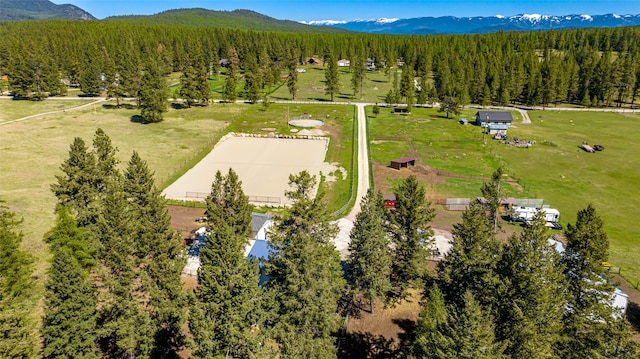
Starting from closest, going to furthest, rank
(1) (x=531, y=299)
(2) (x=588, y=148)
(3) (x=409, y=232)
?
(1) (x=531, y=299), (3) (x=409, y=232), (2) (x=588, y=148)

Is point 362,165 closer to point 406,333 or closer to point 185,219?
point 185,219

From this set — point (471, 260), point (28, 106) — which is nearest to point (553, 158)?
point (471, 260)

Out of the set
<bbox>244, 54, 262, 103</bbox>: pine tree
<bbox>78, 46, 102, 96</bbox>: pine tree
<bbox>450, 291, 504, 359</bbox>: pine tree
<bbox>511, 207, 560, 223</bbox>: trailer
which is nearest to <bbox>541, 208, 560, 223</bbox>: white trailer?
<bbox>511, 207, 560, 223</bbox>: trailer

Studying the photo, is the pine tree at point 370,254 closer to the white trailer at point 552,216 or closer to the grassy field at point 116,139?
the grassy field at point 116,139

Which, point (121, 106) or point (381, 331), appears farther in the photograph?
point (121, 106)

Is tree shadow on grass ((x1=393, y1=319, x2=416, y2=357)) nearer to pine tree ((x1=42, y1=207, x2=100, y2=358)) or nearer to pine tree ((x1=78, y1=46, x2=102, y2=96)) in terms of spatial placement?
pine tree ((x1=42, y1=207, x2=100, y2=358))

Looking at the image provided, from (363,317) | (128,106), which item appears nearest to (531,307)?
(363,317)

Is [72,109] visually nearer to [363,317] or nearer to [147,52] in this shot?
[147,52]

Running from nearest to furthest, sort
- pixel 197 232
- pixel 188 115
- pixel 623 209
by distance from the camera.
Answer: pixel 197 232 < pixel 623 209 < pixel 188 115
